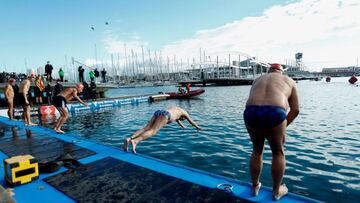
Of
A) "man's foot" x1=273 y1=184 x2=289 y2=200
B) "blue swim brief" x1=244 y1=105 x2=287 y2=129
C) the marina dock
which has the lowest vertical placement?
the marina dock

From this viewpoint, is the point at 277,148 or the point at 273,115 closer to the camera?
the point at 273,115

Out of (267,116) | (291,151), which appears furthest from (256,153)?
(291,151)

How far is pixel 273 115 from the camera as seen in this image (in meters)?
3.04

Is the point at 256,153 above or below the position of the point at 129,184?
above

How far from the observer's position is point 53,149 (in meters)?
6.85

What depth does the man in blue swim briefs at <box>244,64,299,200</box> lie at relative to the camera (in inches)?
121

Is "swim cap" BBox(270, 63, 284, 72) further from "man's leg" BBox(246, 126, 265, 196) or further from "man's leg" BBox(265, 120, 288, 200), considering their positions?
"man's leg" BBox(246, 126, 265, 196)

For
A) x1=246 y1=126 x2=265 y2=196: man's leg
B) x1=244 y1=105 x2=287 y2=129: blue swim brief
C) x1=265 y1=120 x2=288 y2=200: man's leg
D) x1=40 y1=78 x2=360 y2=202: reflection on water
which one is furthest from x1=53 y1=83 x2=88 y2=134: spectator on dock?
x1=265 y1=120 x2=288 y2=200: man's leg

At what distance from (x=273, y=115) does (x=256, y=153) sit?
72 cm

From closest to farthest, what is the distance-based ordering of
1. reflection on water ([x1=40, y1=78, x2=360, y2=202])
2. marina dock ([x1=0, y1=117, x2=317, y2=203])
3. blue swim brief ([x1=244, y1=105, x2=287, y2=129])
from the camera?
blue swim brief ([x1=244, y1=105, x2=287, y2=129]) → marina dock ([x1=0, y1=117, x2=317, y2=203]) → reflection on water ([x1=40, y1=78, x2=360, y2=202])

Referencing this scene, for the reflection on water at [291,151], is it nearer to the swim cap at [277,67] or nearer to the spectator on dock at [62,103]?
the spectator on dock at [62,103]

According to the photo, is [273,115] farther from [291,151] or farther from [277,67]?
[291,151]

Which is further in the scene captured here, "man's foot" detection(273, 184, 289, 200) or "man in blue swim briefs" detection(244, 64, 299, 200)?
"man's foot" detection(273, 184, 289, 200)

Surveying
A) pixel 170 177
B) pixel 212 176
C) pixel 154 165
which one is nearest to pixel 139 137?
pixel 154 165
